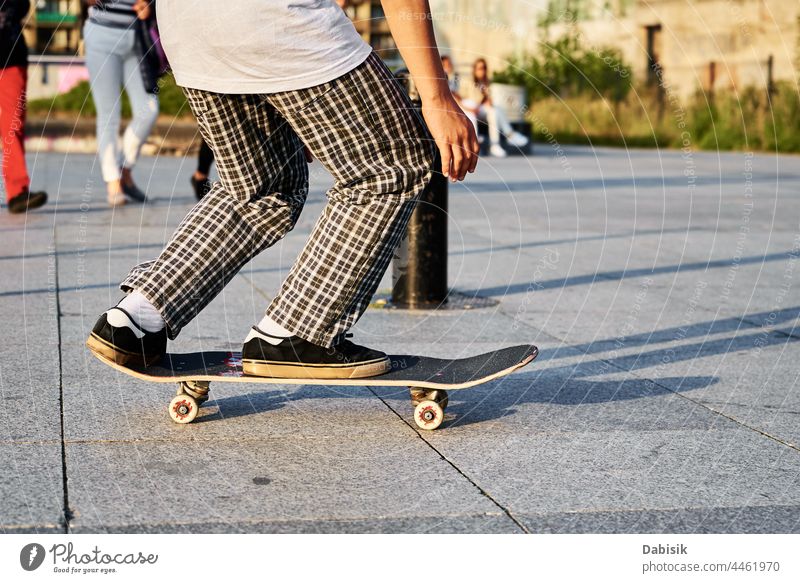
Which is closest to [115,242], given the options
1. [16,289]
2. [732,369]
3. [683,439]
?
[16,289]

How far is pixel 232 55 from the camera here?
3354 millimetres

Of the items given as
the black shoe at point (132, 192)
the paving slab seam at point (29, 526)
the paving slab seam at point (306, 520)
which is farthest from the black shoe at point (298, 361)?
the black shoe at point (132, 192)

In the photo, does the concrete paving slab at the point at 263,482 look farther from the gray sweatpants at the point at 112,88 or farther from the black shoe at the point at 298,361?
the gray sweatpants at the point at 112,88

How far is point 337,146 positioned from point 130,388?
1.19 m

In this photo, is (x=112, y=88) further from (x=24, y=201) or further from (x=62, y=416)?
(x=62, y=416)

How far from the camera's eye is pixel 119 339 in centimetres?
350

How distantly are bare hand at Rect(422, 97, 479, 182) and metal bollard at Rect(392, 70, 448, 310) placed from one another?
2.47 m

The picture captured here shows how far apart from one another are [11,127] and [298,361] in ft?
19.2

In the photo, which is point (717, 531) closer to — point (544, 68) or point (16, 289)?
point (16, 289)

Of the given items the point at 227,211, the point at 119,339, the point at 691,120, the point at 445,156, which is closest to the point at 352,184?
the point at 445,156

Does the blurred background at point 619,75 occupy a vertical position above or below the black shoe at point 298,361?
below

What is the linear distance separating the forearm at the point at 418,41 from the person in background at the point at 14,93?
6.07 m

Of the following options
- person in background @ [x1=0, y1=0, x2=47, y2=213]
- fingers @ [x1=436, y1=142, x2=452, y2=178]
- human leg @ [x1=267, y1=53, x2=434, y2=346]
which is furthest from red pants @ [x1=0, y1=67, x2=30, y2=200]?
fingers @ [x1=436, y1=142, x2=452, y2=178]

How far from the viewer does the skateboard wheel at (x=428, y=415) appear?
11.8 ft
